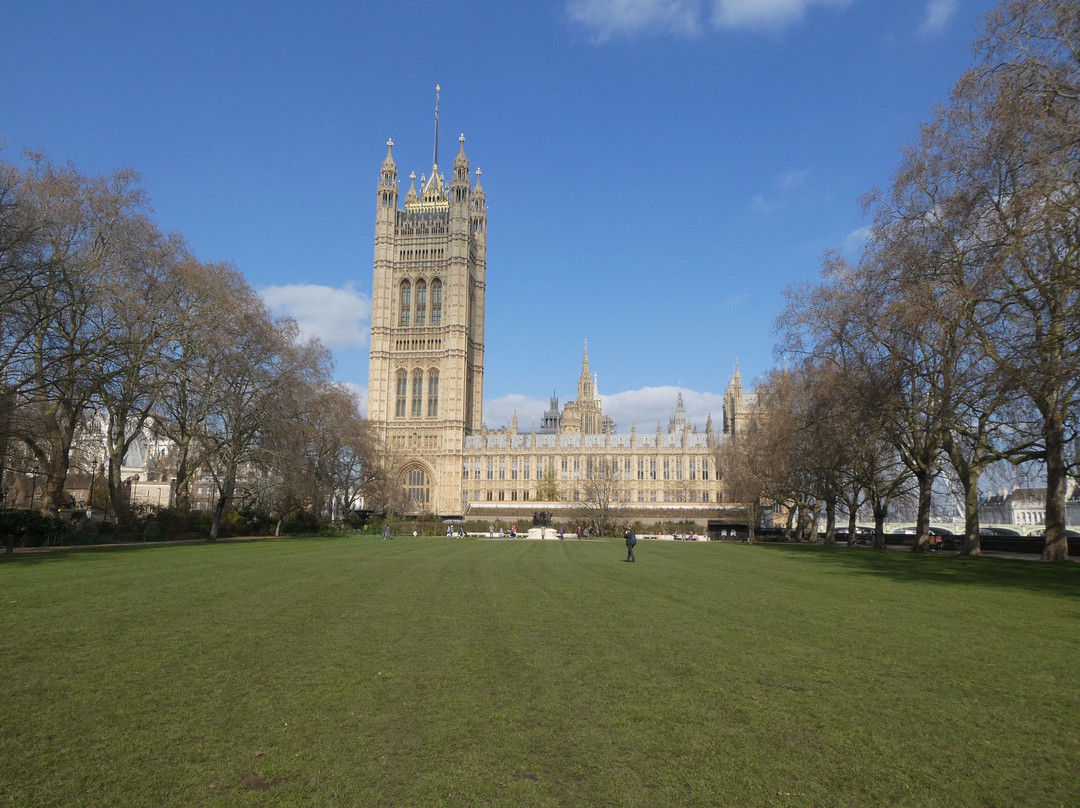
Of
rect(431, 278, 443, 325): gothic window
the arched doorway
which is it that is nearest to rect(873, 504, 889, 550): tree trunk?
the arched doorway

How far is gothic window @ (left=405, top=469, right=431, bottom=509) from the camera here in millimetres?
94875

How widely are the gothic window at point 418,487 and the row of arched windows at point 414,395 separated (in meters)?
7.82

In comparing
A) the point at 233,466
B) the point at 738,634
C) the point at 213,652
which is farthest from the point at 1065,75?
the point at 233,466

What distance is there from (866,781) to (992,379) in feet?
66.5

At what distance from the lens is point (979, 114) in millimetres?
23422

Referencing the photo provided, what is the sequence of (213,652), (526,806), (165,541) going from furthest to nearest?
1. (165,541)
2. (213,652)
3. (526,806)

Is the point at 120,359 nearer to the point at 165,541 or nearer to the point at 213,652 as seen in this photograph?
the point at 165,541

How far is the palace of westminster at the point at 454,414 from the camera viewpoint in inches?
3713

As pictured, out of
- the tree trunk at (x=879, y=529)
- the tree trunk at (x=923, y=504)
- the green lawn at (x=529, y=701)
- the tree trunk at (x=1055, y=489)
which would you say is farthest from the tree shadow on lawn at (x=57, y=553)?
the tree trunk at (x=879, y=529)

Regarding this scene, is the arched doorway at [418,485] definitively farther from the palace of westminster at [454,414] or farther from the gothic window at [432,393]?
the gothic window at [432,393]

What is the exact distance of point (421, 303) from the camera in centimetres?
10144

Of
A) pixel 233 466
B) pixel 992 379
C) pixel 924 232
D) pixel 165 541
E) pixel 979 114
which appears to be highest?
pixel 979 114

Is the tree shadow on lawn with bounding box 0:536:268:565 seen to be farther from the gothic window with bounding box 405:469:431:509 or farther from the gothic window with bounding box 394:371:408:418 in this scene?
the gothic window with bounding box 394:371:408:418

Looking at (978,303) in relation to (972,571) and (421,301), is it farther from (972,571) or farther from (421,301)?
(421,301)
